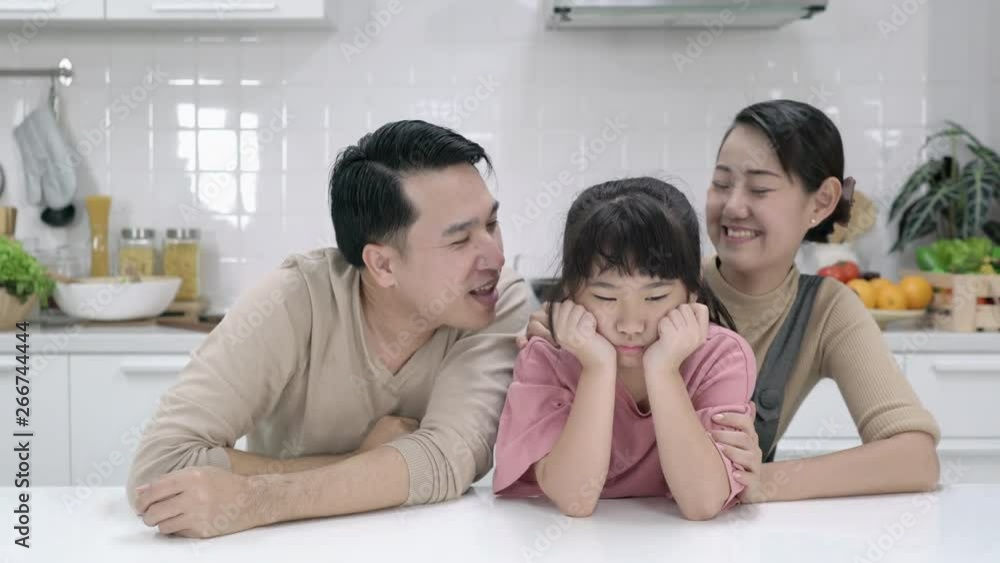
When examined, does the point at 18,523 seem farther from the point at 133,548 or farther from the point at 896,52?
the point at 896,52

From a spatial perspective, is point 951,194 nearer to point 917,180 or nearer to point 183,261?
point 917,180

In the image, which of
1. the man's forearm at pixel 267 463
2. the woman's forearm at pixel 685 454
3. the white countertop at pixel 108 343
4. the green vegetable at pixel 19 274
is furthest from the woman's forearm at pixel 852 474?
the green vegetable at pixel 19 274

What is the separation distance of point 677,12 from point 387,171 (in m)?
1.48

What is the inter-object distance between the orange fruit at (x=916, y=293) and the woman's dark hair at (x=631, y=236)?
5.27 feet

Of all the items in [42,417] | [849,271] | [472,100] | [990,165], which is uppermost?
[472,100]

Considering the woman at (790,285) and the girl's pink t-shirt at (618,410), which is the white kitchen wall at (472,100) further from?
the girl's pink t-shirt at (618,410)

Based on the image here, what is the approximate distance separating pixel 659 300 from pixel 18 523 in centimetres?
81

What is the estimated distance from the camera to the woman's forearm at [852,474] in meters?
1.31

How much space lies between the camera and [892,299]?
275 cm

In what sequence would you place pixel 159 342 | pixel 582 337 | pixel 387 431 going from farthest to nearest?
pixel 159 342 → pixel 387 431 → pixel 582 337

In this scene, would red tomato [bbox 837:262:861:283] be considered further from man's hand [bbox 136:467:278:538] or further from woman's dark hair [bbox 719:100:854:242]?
man's hand [bbox 136:467:278:538]

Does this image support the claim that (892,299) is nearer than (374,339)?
No

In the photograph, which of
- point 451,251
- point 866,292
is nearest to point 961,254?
point 866,292

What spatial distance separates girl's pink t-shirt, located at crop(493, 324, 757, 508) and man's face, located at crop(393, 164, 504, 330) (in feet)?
0.62
